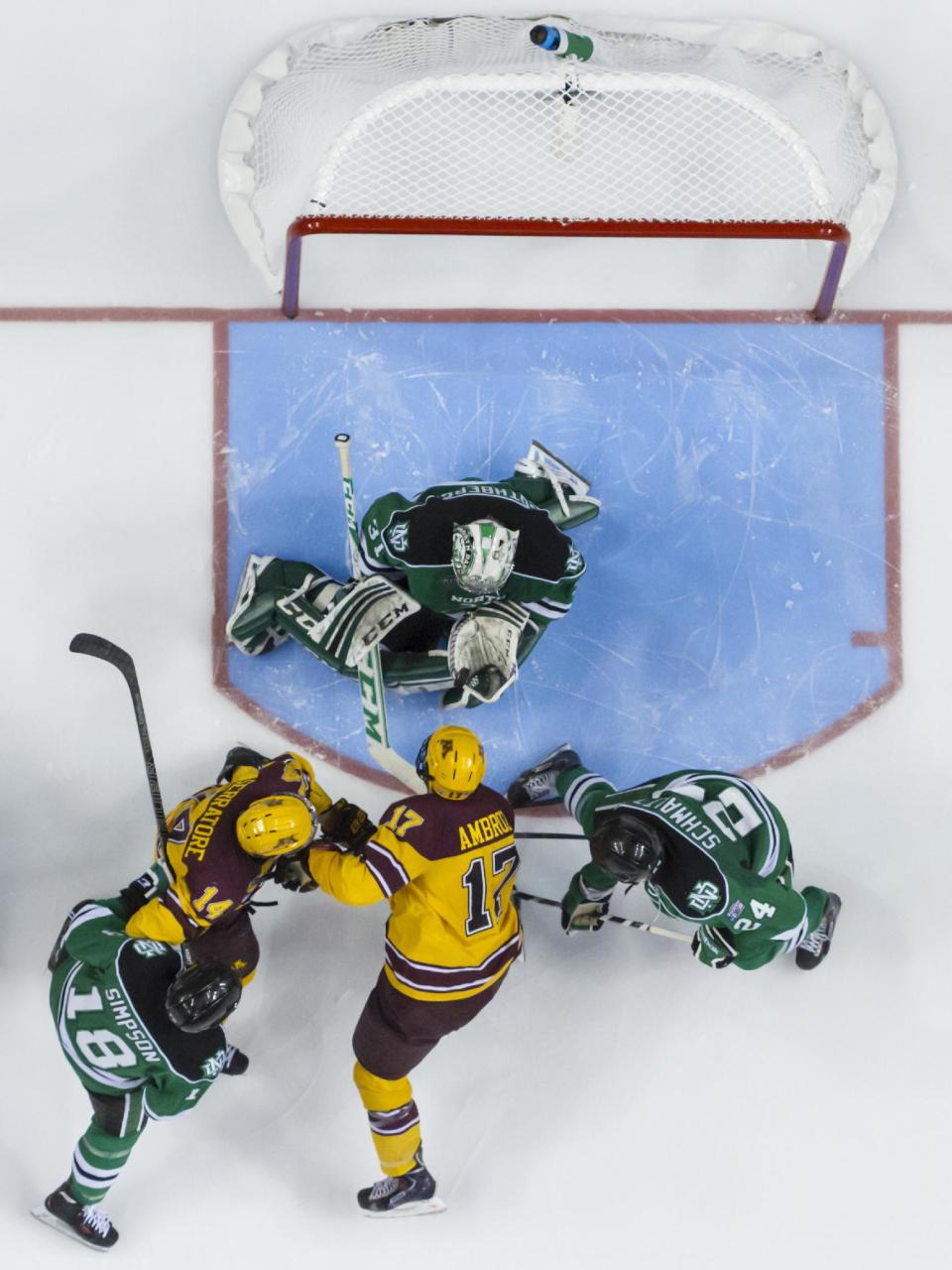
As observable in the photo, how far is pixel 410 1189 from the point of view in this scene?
14.1ft

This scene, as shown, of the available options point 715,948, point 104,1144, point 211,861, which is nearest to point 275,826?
point 211,861

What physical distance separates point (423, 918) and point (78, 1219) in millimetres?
1608

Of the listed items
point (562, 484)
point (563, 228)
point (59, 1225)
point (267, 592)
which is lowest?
point (59, 1225)

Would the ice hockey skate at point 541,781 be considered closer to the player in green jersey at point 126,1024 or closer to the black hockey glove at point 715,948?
the black hockey glove at point 715,948

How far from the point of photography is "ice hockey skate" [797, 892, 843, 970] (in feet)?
14.5

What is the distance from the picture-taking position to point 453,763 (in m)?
3.73

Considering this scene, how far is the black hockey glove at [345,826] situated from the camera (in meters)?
4.05

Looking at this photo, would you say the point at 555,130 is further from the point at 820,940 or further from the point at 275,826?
the point at 820,940

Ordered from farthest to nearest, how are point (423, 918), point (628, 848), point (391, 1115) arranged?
point (391, 1115) < point (423, 918) < point (628, 848)

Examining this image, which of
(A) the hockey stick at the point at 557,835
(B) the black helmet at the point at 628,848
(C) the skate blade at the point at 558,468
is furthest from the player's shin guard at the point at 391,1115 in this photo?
(C) the skate blade at the point at 558,468

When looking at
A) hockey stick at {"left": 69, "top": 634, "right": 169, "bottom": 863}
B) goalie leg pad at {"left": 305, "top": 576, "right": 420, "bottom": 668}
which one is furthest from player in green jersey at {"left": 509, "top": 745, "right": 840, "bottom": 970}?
hockey stick at {"left": 69, "top": 634, "right": 169, "bottom": 863}

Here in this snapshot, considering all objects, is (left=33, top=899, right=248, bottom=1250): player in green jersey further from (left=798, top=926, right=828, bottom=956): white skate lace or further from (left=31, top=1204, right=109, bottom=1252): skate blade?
(left=798, top=926, right=828, bottom=956): white skate lace

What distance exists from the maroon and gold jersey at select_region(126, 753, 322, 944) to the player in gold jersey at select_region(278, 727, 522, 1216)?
0.23 meters

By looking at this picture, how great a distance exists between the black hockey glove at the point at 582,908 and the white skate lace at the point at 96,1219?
1.82m
